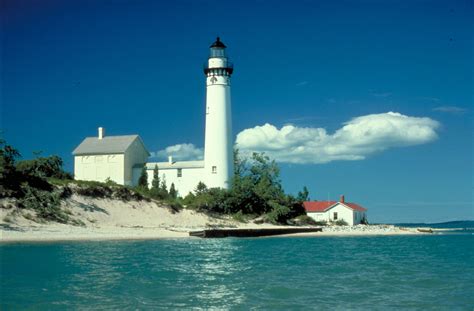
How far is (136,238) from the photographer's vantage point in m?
41.2

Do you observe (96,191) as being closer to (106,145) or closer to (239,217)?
(239,217)

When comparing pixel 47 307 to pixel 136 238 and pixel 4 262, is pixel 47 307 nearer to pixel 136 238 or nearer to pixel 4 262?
pixel 4 262

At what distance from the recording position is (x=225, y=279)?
67.8ft

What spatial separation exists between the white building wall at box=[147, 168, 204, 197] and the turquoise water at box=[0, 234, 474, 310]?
85.9 feet

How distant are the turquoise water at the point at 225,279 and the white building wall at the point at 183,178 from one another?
1031 inches

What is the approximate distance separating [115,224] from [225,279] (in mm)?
26298

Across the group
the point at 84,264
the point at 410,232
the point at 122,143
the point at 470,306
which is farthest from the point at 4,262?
the point at 410,232

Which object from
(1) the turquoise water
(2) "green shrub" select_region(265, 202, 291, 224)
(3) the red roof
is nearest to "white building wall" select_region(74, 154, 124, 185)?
(2) "green shrub" select_region(265, 202, 291, 224)

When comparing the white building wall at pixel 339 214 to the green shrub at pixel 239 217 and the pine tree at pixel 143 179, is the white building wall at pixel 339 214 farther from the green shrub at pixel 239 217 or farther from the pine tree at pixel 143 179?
the pine tree at pixel 143 179

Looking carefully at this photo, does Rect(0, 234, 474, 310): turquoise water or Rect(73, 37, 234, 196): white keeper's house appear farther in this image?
Rect(73, 37, 234, 196): white keeper's house

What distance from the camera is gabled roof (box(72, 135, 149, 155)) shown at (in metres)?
59.9

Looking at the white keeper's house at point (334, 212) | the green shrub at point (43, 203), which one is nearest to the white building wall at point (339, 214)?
the white keeper's house at point (334, 212)

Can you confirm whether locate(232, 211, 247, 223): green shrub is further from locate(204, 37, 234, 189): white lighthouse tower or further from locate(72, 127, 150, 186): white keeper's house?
locate(72, 127, 150, 186): white keeper's house

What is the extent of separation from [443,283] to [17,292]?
43.6 feet
